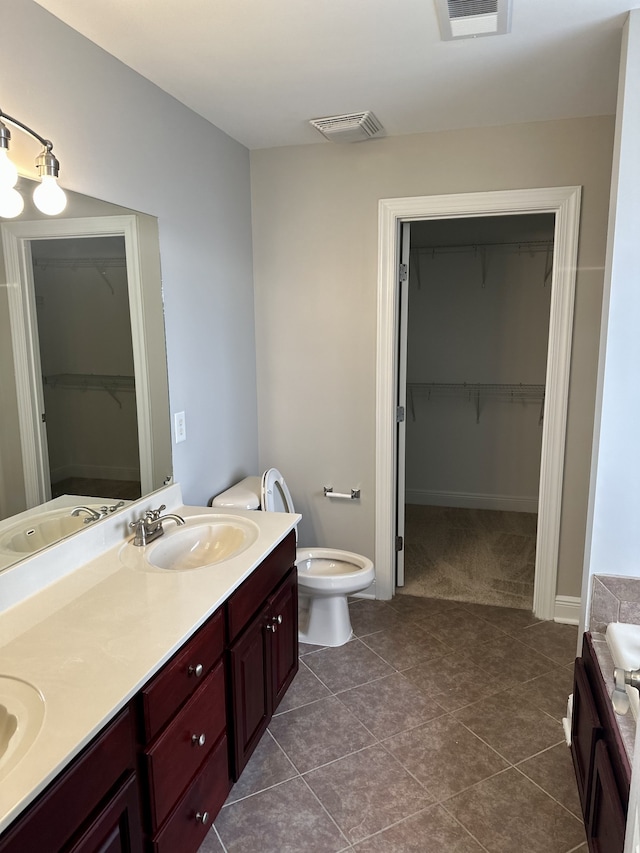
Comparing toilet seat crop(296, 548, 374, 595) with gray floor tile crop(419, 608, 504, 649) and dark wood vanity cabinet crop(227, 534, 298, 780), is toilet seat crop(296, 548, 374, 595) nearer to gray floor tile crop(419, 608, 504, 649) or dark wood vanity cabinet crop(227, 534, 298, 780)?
dark wood vanity cabinet crop(227, 534, 298, 780)

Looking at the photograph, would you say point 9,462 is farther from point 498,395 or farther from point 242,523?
point 498,395

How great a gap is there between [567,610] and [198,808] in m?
2.16

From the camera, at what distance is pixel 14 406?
1.58 m

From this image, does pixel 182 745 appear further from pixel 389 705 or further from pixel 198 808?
pixel 389 705

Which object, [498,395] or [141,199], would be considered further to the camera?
[498,395]

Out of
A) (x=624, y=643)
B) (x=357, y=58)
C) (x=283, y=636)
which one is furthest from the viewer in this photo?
(x=283, y=636)

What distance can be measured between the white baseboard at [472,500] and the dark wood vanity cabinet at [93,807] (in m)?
3.78

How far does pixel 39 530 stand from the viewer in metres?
1.69

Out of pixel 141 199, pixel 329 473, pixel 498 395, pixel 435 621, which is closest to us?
pixel 141 199

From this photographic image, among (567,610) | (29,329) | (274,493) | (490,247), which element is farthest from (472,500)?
(29,329)

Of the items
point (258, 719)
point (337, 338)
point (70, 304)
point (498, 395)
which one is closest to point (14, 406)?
point (70, 304)

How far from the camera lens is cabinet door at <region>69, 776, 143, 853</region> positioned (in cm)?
111

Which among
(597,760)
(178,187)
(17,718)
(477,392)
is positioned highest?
(178,187)

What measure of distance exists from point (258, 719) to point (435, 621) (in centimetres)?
133
